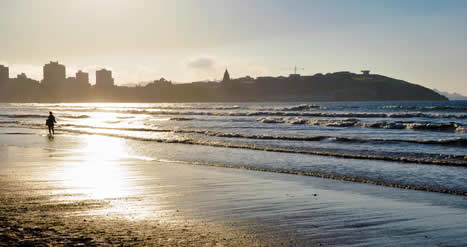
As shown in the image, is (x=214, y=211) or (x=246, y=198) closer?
(x=214, y=211)

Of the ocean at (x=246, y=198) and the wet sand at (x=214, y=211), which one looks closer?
the wet sand at (x=214, y=211)

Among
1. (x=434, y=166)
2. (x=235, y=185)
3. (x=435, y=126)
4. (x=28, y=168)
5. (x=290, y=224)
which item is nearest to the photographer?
(x=290, y=224)

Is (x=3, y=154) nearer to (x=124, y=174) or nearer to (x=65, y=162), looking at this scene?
(x=65, y=162)

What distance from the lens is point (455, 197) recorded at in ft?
37.6

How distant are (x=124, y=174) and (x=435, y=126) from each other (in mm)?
35914

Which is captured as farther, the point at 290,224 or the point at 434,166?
the point at 434,166

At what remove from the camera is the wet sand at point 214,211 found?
719 cm

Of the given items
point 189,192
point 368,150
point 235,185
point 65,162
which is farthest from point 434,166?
point 65,162

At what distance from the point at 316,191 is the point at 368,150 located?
1276 cm

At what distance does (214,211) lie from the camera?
9.34m

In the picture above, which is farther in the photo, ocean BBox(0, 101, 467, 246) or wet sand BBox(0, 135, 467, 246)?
ocean BBox(0, 101, 467, 246)

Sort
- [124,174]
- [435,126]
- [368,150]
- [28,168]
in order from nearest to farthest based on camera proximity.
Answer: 1. [124,174]
2. [28,168]
3. [368,150]
4. [435,126]

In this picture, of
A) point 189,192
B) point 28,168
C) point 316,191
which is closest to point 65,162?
point 28,168

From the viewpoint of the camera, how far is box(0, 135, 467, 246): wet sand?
7.19 metres
